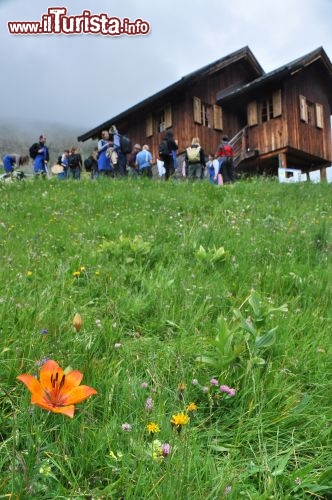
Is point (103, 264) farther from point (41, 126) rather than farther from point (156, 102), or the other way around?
point (41, 126)

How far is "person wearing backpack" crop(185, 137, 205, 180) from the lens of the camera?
13727 mm

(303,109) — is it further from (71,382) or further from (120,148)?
(71,382)

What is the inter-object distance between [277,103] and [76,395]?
77.3 ft

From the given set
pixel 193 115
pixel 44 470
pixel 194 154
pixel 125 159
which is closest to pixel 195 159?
pixel 194 154

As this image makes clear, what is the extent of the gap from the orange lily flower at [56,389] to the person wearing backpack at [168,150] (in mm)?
13915

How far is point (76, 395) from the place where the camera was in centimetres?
96

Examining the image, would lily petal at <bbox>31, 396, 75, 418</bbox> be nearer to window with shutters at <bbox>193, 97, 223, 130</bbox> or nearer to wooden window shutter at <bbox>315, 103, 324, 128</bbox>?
window with shutters at <bbox>193, 97, 223, 130</bbox>

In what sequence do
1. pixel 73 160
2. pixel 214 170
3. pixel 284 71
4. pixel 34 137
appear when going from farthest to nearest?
pixel 34 137, pixel 284 71, pixel 73 160, pixel 214 170

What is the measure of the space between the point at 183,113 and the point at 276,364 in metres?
22.9

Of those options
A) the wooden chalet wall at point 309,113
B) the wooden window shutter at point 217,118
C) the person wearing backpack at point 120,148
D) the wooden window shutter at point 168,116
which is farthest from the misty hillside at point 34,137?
the person wearing backpack at point 120,148

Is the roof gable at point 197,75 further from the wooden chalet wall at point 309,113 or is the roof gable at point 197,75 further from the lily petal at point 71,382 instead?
the lily petal at point 71,382

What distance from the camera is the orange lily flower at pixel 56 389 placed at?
90 cm

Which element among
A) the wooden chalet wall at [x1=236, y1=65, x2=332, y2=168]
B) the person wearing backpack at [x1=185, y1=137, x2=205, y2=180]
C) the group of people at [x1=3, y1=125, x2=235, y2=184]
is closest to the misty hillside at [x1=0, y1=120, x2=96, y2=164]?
the wooden chalet wall at [x1=236, y1=65, x2=332, y2=168]

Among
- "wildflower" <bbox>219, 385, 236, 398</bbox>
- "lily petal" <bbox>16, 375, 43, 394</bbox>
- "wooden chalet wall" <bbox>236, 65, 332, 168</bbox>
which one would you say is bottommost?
"wildflower" <bbox>219, 385, 236, 398</bbox>
